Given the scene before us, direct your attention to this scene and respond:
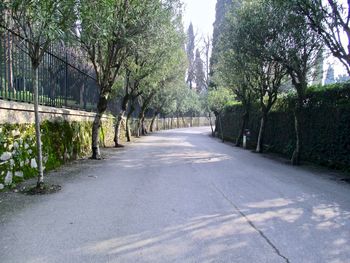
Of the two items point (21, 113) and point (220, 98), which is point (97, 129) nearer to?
point (21, 113)

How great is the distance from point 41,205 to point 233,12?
17535mm

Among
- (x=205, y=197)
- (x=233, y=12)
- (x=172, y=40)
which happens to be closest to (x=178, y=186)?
(x=205, y=197)

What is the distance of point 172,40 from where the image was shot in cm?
1961

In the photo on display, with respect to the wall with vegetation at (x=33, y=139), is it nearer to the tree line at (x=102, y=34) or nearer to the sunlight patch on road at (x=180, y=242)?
the tree line at (x=102, y=34)

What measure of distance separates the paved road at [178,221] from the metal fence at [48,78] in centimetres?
244

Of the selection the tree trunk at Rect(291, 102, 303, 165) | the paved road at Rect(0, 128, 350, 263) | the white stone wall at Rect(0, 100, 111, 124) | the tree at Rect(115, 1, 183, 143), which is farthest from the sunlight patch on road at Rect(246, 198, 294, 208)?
the tree at Rect(115, 1, 183, 143)

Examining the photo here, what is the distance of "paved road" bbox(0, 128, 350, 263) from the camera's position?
167 inches

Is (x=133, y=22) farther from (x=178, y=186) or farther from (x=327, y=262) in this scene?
(x=327, y=262)

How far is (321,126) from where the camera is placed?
13.5m

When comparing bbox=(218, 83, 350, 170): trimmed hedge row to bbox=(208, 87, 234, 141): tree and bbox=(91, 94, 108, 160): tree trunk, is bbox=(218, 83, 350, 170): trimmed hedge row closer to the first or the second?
bbox=(91, 94, 108, 160): tree trunk

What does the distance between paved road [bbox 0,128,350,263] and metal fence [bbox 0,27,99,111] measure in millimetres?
2439

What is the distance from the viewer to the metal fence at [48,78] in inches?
321

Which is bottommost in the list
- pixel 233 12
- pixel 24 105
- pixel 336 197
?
pixel 336 197

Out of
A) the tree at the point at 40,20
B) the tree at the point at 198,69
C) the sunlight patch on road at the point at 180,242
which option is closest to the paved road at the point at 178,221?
the sunlight patch on road at the point at 180,242
